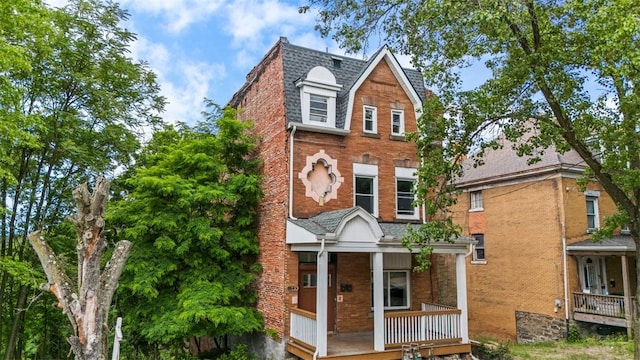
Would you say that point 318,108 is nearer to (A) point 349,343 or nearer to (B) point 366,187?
(B) point 366,187

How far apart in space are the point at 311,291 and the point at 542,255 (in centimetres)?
1092

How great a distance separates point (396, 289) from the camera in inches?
579

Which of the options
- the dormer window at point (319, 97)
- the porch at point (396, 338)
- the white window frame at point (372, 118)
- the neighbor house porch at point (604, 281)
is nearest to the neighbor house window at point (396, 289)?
the porch at point (396, 338)

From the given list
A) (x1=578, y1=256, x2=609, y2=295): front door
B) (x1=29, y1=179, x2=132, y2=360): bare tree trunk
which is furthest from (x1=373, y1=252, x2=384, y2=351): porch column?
(x1=578, y1=256, x2=609, y2=295): front door

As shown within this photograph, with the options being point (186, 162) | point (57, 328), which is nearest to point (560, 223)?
point (186, 162)

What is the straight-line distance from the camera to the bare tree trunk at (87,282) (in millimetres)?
6234

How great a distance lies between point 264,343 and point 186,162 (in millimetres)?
6286

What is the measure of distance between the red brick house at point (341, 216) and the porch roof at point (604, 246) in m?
6.55

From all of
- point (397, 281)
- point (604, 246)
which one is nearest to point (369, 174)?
point (397, 281)

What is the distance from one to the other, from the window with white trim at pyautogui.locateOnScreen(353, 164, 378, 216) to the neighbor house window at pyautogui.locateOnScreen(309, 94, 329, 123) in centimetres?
199

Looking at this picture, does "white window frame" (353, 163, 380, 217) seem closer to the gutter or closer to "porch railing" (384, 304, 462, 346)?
the gutter

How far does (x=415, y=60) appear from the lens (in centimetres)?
1014

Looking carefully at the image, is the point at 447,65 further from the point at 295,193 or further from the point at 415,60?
the point at 295,193

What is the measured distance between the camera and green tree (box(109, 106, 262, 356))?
→ 40.1 feet
